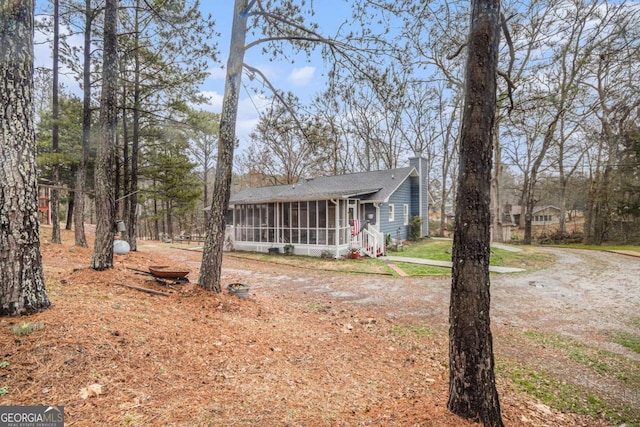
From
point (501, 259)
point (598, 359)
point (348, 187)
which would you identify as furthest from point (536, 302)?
point (348, 187)

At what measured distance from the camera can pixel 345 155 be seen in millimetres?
28344

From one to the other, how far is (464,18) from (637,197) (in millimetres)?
21499

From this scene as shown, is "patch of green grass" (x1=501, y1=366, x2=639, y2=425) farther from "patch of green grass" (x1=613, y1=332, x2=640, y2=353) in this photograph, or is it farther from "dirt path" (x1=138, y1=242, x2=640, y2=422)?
"patch of green grass" (x1=613, y1=332, x2=640, y2=353)

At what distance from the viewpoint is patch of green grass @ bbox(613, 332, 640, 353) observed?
14.3 feet

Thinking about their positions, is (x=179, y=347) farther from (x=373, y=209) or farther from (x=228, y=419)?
(x=373, y=209)

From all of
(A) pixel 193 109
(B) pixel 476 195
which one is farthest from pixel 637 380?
(A) pixel 193 109

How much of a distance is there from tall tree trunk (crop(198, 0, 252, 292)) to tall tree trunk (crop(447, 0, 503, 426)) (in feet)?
14.1

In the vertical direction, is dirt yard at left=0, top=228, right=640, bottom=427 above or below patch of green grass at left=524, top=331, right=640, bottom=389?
above

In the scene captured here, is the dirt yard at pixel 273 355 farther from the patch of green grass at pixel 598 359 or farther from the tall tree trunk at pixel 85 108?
the tall tree trunk at pixel 85 108

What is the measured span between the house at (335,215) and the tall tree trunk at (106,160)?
26.4 feet

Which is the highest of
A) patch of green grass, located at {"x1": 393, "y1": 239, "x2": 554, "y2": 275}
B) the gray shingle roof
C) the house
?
the gray shingle roof

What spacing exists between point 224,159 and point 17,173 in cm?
292

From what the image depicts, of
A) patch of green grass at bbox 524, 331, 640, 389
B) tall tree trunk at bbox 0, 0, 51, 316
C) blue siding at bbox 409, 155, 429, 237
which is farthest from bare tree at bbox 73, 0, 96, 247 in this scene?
blue siding at bbox 409, 155, 429, 237

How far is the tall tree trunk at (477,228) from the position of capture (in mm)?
2383
